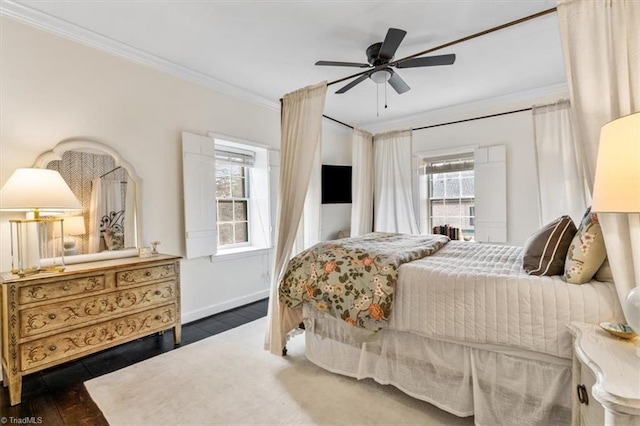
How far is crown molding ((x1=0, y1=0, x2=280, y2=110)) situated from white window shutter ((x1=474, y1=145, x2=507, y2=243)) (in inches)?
132

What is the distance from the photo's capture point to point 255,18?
7.85 feet

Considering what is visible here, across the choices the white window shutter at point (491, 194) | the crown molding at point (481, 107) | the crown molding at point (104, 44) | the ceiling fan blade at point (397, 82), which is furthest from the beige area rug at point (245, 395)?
the crown molding at point (481, 107)

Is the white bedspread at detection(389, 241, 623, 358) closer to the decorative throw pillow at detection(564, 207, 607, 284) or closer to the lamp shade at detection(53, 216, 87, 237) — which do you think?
the decorative throw pillow at detection(564, 207, 607, 284)

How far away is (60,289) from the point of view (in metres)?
2.11

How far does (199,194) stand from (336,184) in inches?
90.3

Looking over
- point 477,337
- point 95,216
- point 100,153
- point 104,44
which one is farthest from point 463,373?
point 104,44

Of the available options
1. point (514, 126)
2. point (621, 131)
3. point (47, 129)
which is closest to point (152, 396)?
point (47, 129)

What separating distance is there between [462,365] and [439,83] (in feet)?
10.4

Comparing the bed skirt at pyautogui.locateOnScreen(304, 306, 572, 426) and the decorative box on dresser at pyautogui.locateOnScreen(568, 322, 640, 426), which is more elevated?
the decorative box on dresser at pyautogui.locateOnScreen(568, 322, 640, 426)

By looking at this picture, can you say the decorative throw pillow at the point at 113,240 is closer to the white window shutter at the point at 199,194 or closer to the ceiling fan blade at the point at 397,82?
the white window shutter at the point at 199,194

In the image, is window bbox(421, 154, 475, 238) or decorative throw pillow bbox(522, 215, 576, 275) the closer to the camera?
decorative throw pillow bbox(522, 215, 576, 275)

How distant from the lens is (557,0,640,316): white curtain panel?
1.26 metres

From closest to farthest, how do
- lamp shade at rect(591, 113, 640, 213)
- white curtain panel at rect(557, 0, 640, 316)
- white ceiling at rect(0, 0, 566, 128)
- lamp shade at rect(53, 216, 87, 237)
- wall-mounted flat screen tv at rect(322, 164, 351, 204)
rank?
lamp shade at rect(591, 113, 640, 213)
white curtain panel at rect(557, 0, 640, 316)
white ceiling at rect(0, 0, 566, 128)
lamp shade at rect(53, 216, 87, 237)
wall-mounted flat screen tv at rect(322, 164, 351, 204)

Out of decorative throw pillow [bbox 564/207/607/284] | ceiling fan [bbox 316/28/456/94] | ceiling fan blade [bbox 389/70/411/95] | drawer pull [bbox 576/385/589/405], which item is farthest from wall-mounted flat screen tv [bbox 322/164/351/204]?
drawer pull [bbox 576/385/589/405]
